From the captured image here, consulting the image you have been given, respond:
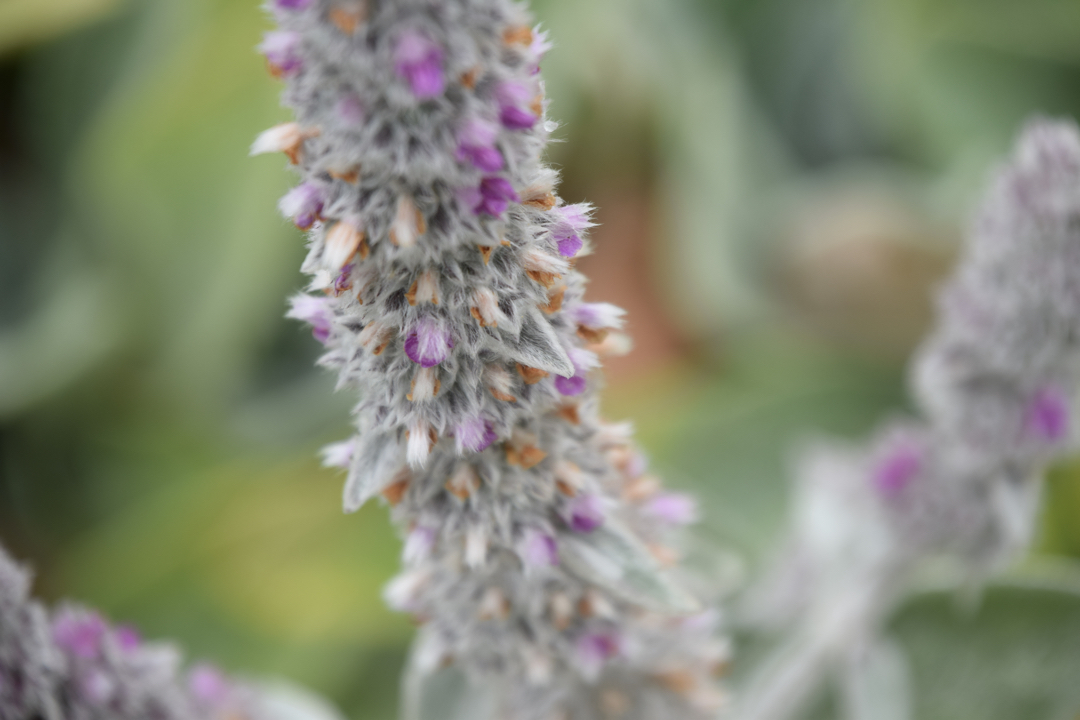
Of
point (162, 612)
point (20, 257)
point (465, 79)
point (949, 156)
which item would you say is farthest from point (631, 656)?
point (20, 257)

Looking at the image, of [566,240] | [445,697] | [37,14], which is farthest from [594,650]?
[37,14]

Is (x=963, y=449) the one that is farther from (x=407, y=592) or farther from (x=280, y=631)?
(x=280, y=631)

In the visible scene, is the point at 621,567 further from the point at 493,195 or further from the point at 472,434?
the point at 493,195

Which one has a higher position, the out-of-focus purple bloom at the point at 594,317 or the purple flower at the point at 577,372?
the out-of-focus purple bloom at the point at 594,317

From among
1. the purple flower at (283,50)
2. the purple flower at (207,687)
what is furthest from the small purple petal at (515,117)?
the purple flower at (207,687)

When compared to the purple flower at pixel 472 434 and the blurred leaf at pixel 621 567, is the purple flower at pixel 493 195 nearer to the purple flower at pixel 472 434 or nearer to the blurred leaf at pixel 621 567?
the purple flower at pixel 472 434
